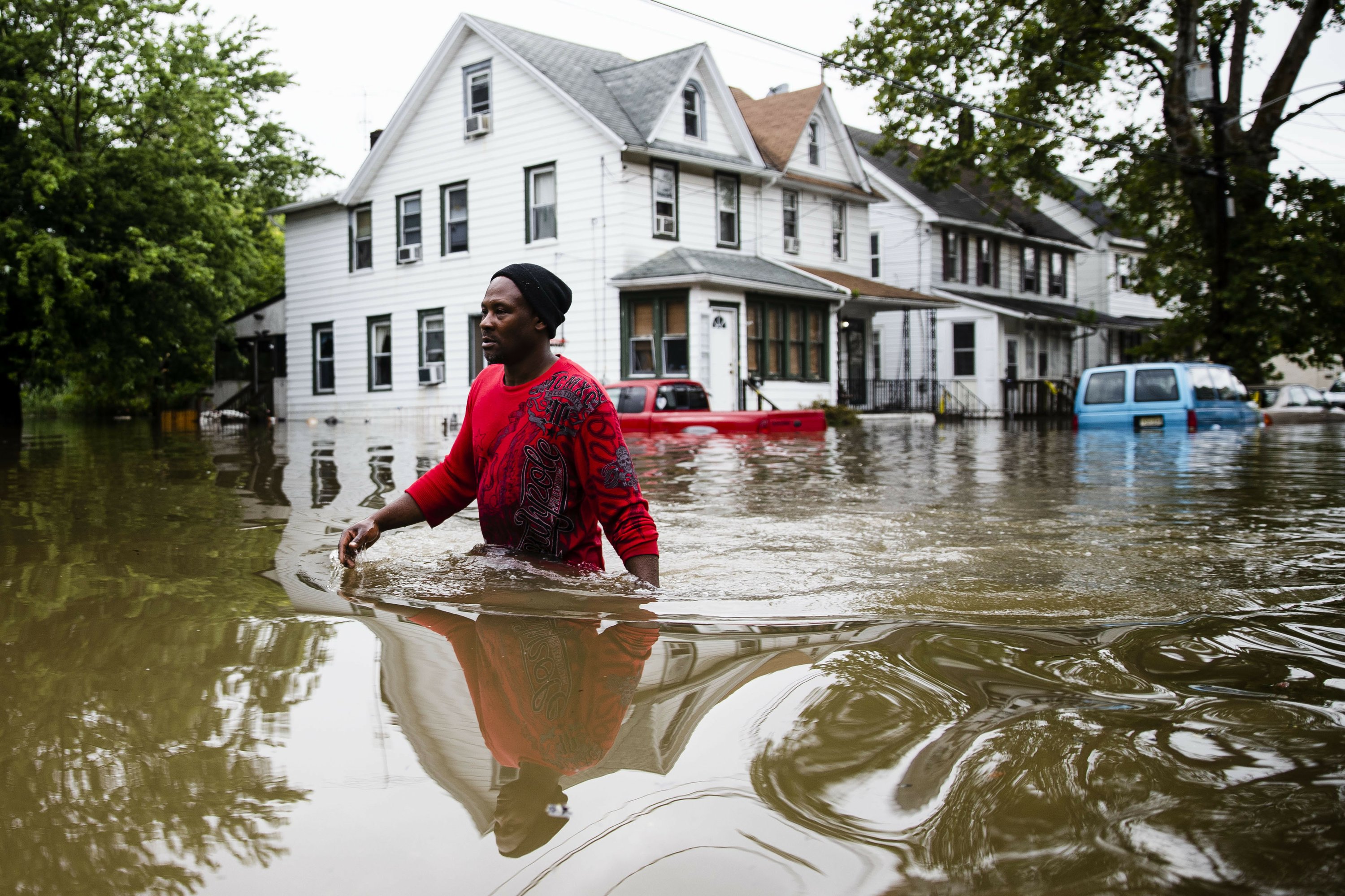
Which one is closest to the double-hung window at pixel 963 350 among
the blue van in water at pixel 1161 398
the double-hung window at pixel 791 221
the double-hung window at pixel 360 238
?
the double-hung window at pixel 791 221

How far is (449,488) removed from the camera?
4.54 metres

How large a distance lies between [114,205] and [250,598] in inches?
848

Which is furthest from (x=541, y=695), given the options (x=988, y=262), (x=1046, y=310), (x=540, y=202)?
(x=1046, y=310)

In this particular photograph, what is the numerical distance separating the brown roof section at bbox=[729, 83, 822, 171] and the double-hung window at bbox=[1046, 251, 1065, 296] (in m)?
16.8

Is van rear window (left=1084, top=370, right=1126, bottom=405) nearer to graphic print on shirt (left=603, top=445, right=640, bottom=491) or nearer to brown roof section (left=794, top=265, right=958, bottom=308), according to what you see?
brown roof section (left=794, top=265, right=958, bottom=308)

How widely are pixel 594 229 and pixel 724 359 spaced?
4.31m

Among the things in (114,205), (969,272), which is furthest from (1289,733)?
(969,272)

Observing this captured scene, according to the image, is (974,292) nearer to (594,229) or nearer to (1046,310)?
(1046,310)

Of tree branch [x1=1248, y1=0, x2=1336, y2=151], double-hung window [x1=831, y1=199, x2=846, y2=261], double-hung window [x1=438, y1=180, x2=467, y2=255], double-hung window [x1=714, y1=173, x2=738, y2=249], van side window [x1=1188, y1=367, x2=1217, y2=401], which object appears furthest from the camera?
double-hung window [x1=831, y1=199, x2=846, y2=261]

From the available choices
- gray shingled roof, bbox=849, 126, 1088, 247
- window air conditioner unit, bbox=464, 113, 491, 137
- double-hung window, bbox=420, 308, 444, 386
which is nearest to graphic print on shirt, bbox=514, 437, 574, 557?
window air conditioner unit, bbox=464, 113, 491, 137

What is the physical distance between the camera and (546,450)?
13.2 feet

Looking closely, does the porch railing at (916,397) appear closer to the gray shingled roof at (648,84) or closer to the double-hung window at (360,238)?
the gray shingled roof at (648,84)

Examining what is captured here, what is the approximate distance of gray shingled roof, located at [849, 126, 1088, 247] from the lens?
37.1m

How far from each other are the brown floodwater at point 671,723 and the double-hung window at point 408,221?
24.8 metres
